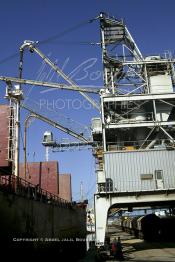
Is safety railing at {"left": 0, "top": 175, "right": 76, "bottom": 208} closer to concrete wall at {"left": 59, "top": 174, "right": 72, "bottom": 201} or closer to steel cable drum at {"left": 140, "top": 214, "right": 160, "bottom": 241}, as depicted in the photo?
steel cable drum at {"left": 140, "top": 214, "right": 160, "bottom": 241}

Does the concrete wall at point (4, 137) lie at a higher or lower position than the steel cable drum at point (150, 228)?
higher

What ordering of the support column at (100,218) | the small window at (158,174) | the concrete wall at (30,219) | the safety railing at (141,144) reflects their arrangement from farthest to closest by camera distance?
the safety railing at (141,144) < the small window at (158,174) < the support column at (100,218) < the concrete wall at (30,219)

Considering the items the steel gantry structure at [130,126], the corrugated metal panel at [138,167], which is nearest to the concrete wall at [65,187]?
the steel gantry structure at [130,126]

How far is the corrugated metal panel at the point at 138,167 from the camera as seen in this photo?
27.0 m

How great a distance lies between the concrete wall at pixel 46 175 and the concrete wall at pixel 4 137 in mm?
10272

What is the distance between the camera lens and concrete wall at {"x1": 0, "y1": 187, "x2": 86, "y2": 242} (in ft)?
55.6

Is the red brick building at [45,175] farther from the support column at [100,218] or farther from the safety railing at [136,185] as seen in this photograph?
the support column at [100,218]

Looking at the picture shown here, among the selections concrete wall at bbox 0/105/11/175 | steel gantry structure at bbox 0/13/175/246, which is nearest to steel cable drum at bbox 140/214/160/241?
steel gantry structure at bbox 0/13/175/246

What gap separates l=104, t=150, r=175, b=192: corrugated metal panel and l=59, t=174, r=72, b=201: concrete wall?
2195cm

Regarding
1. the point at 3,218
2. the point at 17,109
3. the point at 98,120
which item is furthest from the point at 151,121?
the point at 3,218

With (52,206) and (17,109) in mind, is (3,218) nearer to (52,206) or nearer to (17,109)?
(52,206)

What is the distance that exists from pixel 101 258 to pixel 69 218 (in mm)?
12612

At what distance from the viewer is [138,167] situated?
90.4 ft

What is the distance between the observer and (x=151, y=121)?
2991 cm
